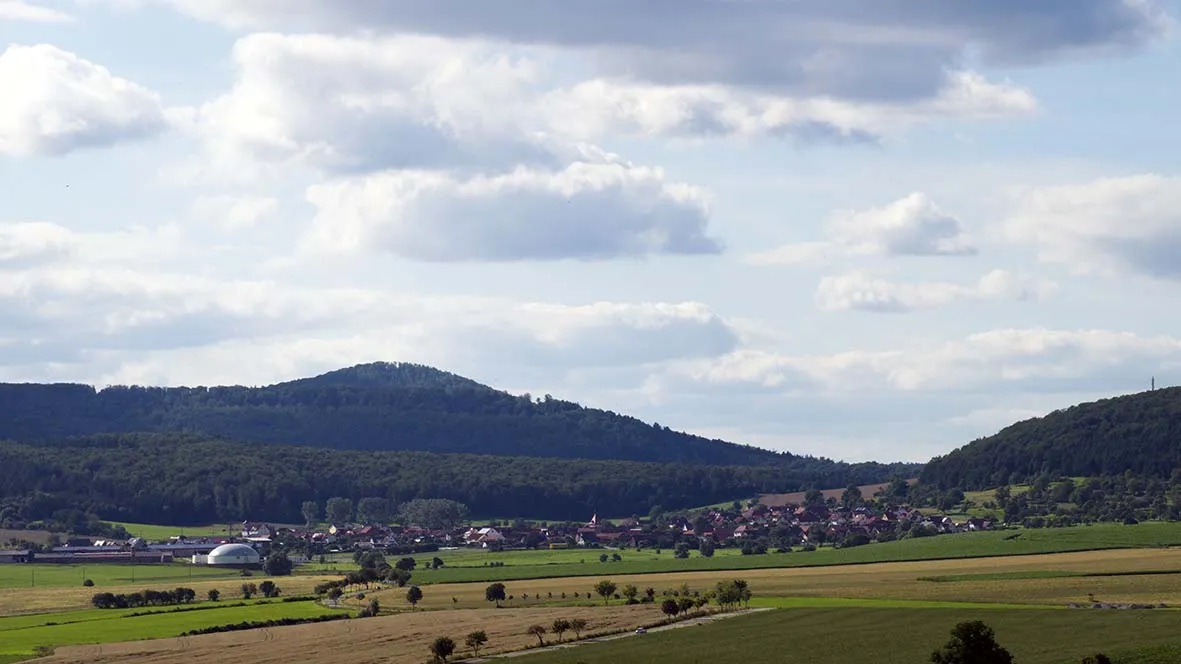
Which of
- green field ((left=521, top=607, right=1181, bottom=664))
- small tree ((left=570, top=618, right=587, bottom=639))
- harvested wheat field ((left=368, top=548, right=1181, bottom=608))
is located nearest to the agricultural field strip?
harvested wheat field ((left=368, top=548, right=1181, bottom=608))

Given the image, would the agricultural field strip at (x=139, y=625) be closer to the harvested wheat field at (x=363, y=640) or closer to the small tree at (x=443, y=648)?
the harvested wheat field at (x=363, y=640)

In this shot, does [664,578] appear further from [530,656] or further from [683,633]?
[530,656]

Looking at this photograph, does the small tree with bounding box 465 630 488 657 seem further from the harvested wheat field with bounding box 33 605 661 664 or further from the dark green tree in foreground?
the dark green tree in foreground

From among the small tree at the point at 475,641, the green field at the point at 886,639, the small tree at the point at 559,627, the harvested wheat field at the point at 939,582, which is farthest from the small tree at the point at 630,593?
the small tree at the point at 475,641

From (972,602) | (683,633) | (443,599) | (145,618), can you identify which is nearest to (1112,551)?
(972,602)

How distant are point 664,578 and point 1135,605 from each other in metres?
68.7

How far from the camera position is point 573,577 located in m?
195

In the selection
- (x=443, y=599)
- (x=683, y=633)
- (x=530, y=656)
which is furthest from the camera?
(x=443, y=599)

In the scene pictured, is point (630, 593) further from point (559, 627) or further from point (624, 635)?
point (559, 627)

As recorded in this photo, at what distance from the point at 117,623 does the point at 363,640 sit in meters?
33.8

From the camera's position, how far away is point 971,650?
296 ft

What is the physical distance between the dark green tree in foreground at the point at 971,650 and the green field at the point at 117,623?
62.5 meters

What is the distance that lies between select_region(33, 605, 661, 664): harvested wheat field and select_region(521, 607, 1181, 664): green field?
329 inches

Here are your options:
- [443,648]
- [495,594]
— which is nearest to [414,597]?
[495,594]
